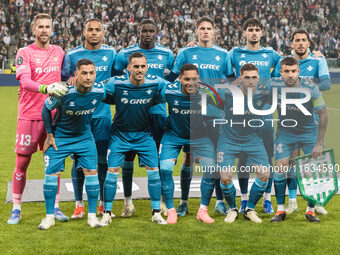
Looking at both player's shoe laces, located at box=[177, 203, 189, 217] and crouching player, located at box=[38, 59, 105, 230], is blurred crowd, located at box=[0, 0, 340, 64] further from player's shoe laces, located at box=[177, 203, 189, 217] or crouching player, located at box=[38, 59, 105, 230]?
crouching player, located at box=[38, 59, 105, 230]

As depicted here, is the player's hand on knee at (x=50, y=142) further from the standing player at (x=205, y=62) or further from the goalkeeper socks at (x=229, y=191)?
the goalkeeper socks at (x=229, y=191)

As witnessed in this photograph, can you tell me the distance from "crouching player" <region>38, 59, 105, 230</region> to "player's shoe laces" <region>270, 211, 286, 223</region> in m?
1.77

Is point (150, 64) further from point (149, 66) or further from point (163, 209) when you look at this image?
point (163, 209)

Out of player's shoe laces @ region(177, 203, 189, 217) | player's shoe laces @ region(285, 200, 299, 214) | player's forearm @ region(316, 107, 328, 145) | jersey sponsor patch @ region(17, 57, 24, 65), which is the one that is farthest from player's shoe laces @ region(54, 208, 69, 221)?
player's forearm @ region(316, 107, 328, 145)

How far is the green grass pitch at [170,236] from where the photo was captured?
15.1 feet

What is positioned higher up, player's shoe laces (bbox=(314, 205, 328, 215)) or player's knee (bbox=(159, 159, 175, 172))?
player's knee (bbox=(159, 159, 175, 172))

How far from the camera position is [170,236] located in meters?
5.02

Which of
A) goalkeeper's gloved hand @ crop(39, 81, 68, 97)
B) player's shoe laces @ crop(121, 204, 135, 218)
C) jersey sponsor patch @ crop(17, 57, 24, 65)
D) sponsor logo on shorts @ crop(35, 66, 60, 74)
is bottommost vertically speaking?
player's shoe laces @ crop(121, 204, 135, 218)

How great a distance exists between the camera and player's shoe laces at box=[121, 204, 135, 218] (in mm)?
5805

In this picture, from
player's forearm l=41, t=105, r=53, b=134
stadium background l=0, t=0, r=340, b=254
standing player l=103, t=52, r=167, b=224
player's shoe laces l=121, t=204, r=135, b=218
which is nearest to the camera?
stadium background l=0, t=0, r=340, b=254

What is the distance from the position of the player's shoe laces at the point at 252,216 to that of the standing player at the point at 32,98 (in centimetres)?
185

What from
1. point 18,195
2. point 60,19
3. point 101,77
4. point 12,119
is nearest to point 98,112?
point 101,77

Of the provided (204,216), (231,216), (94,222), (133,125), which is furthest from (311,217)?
(94,222)

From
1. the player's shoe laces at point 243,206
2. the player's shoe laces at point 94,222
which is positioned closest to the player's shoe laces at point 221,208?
the player's shoe laces at point 243,206
